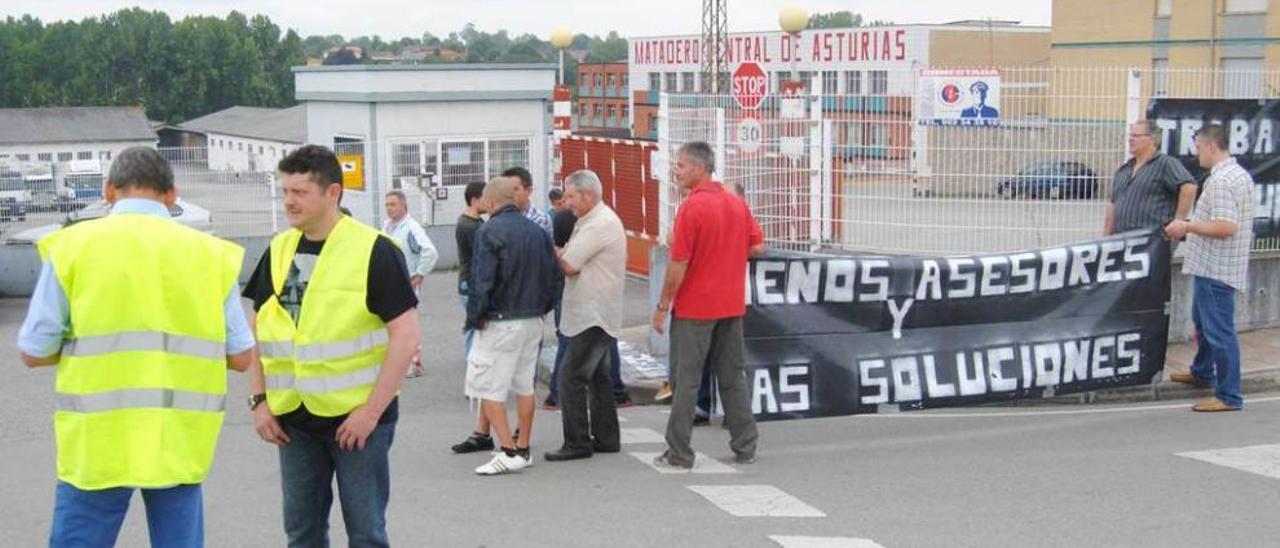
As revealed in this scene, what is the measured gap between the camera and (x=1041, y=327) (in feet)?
32.9

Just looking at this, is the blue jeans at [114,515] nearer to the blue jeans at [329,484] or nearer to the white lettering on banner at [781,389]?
the blue jeans at [329,484]

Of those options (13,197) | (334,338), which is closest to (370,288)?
(334,338)

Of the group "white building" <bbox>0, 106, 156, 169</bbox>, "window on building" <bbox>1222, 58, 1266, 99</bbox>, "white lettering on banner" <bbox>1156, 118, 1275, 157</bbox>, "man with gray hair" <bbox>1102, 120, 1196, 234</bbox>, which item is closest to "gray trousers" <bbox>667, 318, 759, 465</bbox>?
"man with gray hair" <bbox>1102, 120, 1196, 234</bbox>

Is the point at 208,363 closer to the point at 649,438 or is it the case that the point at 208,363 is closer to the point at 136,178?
the point at 136,178

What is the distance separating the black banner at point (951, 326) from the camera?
9.45 m

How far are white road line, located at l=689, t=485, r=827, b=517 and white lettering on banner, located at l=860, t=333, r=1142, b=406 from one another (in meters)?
1.86

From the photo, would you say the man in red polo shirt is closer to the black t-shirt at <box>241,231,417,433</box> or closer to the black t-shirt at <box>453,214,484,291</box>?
the black t-shirt at <box>453,214,484,291</box>

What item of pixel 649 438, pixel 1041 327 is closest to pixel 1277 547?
pixel 1041 327

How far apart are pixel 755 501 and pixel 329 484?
2827 mm

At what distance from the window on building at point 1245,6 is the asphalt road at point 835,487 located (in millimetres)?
39861

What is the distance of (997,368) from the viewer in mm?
9844

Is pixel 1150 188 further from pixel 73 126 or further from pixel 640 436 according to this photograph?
pixel 73 126

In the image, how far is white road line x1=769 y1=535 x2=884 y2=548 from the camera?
675 centimetres

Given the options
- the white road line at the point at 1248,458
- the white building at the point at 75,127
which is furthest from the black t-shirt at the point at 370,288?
the white building at the point at 75,127
